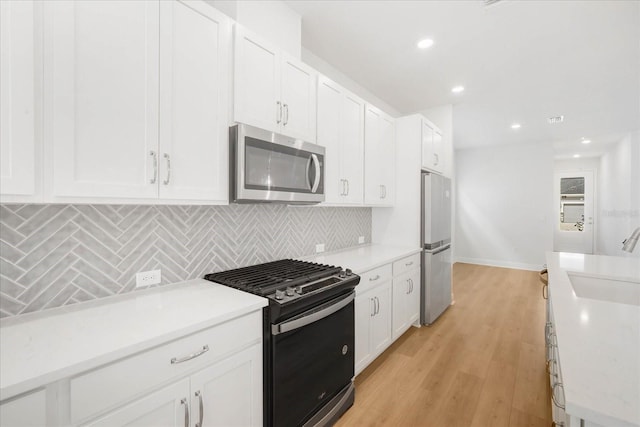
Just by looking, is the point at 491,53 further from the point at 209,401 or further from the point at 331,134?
the point at 209,401

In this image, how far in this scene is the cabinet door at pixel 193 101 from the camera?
4.39 ft

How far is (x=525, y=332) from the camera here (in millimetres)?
3207

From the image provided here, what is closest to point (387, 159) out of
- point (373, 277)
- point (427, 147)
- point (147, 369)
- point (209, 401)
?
point (427, 147)

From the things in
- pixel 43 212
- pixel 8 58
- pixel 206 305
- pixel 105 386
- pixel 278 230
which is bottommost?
pixel 105 386

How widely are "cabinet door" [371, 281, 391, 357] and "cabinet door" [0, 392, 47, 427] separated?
6.68 feet

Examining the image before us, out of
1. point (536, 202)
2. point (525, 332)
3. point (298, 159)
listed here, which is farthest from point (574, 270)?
point (536, 202)

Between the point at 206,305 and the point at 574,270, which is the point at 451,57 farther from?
the point at 206,305

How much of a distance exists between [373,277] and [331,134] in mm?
1260

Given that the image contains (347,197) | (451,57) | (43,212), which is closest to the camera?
(43,212)

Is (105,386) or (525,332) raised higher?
(105,386)

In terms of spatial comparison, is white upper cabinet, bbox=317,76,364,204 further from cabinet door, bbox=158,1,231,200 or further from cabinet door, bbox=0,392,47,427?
cabinet door, bbox=0,392,47,427

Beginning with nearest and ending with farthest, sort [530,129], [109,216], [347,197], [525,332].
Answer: [109,216]
[347,197]
[525,332]
[530,129]

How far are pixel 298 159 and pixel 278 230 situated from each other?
27.1 inches

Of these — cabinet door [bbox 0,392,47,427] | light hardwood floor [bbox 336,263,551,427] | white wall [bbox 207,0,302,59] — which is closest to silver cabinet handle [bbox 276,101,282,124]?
white wall [bbox 207,0,302,59]
